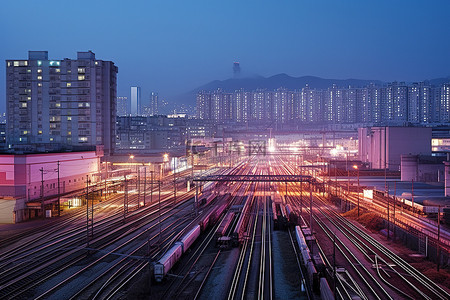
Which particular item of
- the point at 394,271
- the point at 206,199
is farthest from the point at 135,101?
the point at 394,271

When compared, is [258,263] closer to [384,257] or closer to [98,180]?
[384,257]

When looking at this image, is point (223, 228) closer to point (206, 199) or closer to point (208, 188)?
point (206, 199)

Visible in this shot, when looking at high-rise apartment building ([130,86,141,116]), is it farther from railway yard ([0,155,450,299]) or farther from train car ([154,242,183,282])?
train car ([154,242,183,282])

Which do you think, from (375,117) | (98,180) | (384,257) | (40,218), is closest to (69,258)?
(40,218)

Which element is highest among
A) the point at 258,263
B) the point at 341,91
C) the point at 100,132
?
the point at 341,91

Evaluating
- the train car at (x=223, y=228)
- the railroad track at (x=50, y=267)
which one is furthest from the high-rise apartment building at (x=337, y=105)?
the railroad track at (x=50, y=267)

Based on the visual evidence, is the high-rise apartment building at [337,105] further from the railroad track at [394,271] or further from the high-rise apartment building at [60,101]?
the railroad track at [394,271]

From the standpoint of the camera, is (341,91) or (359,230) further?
(341,91)
